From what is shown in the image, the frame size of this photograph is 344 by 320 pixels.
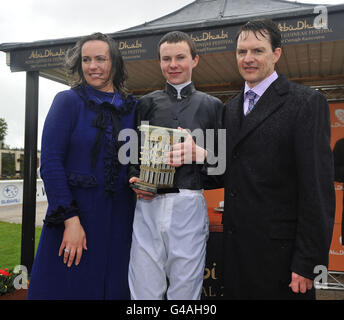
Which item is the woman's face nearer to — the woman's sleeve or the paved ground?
the woman's sleeve

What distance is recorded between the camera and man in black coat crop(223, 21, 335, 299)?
1.58 m

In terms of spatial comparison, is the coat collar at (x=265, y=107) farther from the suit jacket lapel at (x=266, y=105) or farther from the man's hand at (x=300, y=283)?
the man's hand at (x=300, y=283)

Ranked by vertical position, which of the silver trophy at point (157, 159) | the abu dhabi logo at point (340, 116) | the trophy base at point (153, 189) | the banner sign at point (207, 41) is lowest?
the trophy base at point (153, 189)

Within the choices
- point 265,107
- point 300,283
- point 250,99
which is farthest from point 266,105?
point 300,283

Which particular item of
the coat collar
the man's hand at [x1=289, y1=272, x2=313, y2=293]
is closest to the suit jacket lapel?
the coat collar

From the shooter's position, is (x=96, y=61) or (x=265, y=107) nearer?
(x=265, y=107)

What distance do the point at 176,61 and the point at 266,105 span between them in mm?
609

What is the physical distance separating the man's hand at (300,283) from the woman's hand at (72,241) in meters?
1.13

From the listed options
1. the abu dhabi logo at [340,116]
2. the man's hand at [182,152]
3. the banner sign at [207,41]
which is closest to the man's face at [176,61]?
the man's hand at [182,152]

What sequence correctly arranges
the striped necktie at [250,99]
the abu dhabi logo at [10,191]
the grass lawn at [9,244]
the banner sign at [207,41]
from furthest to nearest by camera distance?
the abu dhabi logo at [10,191]
the grass lawn at [9,244]
the banner sign at [207,41]
the striped necktie at [250,99]

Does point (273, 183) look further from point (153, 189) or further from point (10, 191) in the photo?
point (10, 191)

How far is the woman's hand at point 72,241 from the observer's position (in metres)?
1.80

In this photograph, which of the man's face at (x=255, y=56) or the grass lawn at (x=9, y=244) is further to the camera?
the grass lawn at (x=9, y=244)

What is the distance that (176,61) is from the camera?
1.99 m
